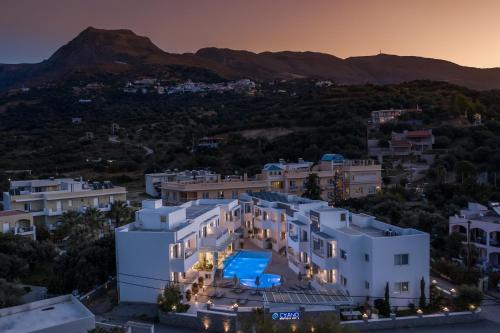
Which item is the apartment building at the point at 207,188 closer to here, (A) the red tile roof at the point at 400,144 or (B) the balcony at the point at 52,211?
(B) the balcony at the point at 52,211

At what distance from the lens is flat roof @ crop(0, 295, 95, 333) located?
1543 centimetres

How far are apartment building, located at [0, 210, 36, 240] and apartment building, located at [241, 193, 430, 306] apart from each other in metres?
18.8

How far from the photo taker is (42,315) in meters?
16.4

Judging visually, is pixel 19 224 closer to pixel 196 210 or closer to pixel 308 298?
pixel 196 210

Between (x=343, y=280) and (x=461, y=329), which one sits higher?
(x=343, y=280)

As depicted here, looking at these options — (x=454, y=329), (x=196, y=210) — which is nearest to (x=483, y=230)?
(x=454, y=329)

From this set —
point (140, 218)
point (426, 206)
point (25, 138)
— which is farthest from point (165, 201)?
point (25, 138)

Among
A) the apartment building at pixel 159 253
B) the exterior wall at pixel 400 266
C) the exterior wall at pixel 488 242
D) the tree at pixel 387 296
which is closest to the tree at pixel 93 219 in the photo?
the apartment building at pixel 159 253

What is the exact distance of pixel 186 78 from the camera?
546 feet

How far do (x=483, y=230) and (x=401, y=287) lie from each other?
1001cm

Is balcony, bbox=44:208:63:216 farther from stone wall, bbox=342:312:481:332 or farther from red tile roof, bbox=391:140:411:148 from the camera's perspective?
red tile roof, bbox=391:140:411:148

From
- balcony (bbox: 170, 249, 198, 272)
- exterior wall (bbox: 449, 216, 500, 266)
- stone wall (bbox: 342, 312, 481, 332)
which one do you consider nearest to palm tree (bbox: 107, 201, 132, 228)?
balcony (bbox: 170, 249, 198, 272)

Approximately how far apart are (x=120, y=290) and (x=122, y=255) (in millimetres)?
1786

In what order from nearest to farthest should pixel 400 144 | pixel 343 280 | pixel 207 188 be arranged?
pixel 343 280 → pixel 207 188 → pixel 400 144
